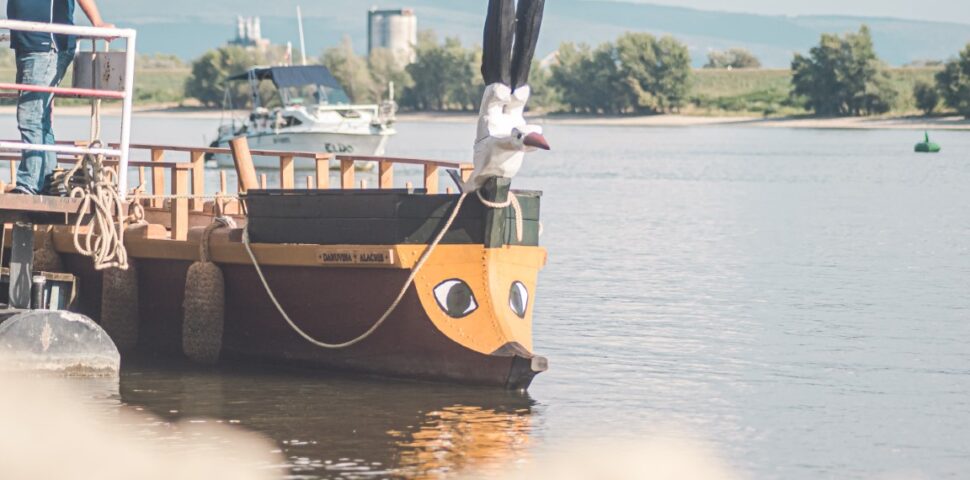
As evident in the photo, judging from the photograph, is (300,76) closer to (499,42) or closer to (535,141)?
(499,42)

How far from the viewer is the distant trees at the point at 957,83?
363 ft

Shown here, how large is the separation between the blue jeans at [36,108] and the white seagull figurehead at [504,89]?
148 inches

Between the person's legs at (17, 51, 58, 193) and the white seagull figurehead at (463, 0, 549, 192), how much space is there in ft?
12.3

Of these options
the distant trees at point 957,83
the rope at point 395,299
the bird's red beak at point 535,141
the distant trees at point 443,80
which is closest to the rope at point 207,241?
the rope at point 395,299

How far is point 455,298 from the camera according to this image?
50.2 ft

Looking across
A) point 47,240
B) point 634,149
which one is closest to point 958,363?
point 47,240

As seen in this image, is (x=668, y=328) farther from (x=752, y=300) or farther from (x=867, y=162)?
(x=867, y=162)

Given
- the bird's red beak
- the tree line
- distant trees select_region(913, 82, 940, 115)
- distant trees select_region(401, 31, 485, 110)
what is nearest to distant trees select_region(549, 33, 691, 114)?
the tree line

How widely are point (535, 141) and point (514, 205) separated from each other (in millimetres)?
985

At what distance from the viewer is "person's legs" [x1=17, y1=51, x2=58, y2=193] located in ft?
50.7

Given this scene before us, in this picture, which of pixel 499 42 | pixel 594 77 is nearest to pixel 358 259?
pixel 499 42

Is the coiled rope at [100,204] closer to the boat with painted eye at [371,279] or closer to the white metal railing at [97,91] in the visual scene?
the white metal railing at [97,91]

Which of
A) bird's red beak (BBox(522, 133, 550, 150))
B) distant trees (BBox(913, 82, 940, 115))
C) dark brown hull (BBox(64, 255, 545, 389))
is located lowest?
dark brown hull (BBox(64, 255, 545, 389))

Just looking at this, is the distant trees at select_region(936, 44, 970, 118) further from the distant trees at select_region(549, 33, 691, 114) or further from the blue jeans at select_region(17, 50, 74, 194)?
the blue jeans at select_region(17, 50, 74, 194)
